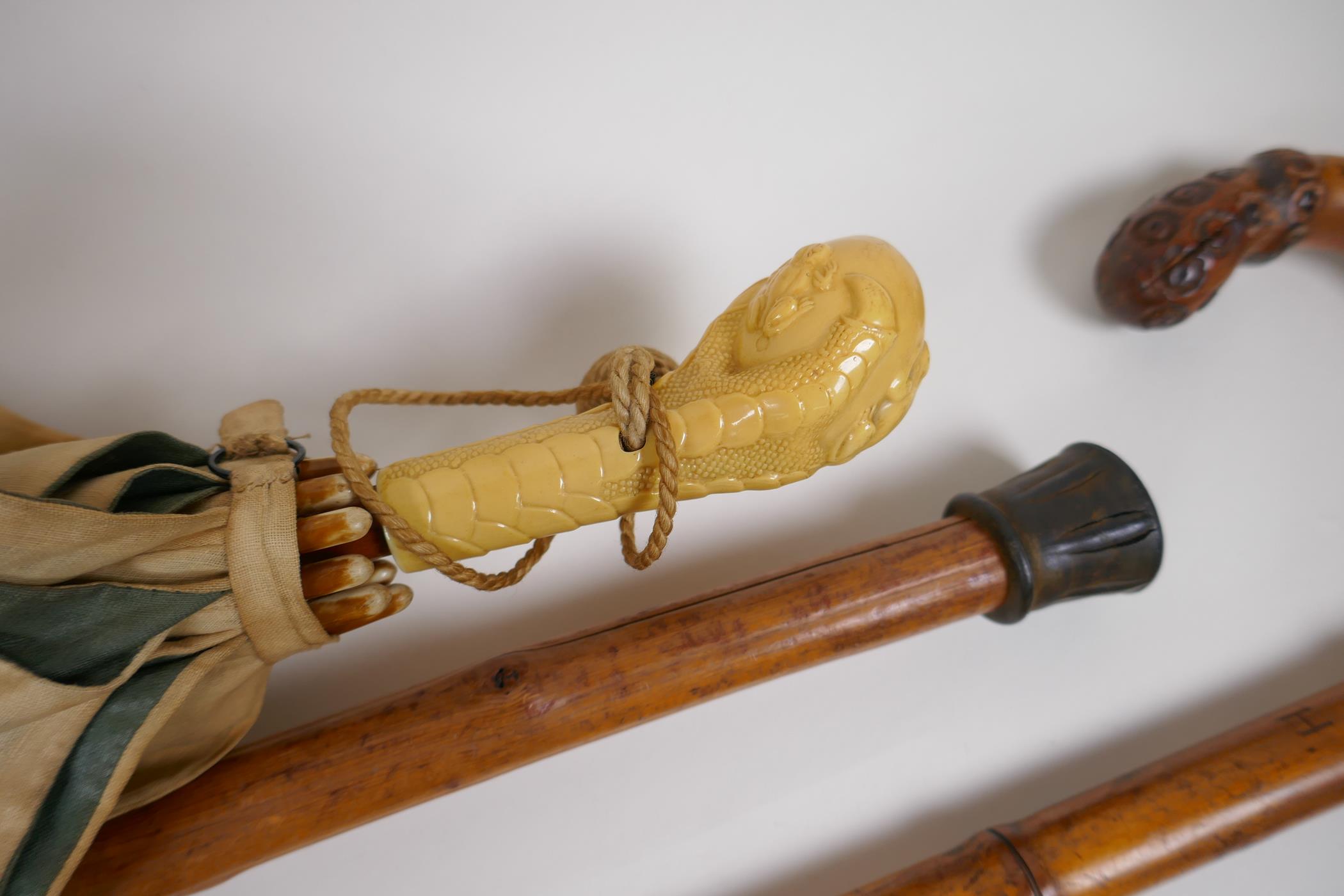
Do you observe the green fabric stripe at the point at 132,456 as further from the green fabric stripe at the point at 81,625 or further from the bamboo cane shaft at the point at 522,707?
the bamboo cane shaft at the point at 522,707

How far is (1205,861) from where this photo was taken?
0.72 m

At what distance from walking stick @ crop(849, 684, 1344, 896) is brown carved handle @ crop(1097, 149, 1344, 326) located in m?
0.48

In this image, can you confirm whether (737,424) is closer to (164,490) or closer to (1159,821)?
(164,490)

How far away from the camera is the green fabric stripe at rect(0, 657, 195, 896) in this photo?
0.45 m

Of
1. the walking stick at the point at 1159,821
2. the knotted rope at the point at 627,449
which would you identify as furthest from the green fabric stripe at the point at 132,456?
the walking stick at the point at 1159,821

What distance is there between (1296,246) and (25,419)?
1.40 metres

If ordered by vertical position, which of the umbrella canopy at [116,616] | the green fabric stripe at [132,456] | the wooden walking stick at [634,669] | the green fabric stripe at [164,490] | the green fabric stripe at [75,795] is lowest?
the wooden walking stick at [634,669]

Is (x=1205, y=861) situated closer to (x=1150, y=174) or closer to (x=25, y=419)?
(x=1150, y=174)

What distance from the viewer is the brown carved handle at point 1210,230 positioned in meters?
0.88

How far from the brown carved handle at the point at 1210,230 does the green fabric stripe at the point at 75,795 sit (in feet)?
3.47

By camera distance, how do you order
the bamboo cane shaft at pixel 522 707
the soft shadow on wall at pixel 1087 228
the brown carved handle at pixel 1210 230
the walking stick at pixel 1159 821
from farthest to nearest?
the soft shadow on wall at pixel 1087 228 → the brown carved handle at pixel 1210 230 → the walking stick at pixel 1159 821 → the bamboo cane shaft at pixel 522 707

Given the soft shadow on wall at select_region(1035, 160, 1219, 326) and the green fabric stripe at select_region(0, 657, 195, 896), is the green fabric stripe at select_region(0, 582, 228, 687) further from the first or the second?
the soft shadow on wall at select_region(1035, 160, 1219, 326)

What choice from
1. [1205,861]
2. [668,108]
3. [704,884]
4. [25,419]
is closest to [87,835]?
[25,419]

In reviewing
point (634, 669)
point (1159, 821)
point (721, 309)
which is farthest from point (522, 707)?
point (1159, 821)
